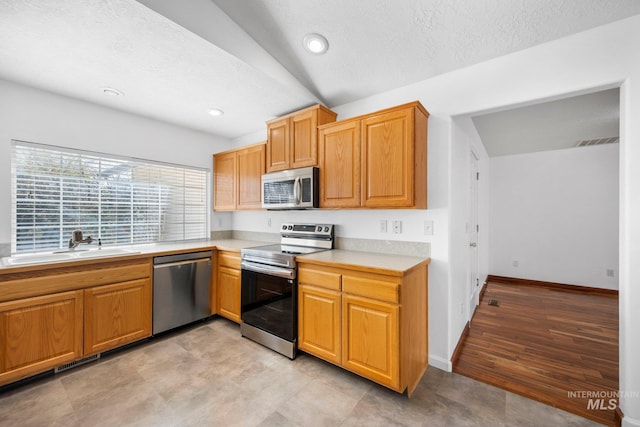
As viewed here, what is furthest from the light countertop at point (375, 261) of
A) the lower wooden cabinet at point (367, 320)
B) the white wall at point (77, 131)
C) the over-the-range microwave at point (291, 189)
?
the white wall at point (77, 131)

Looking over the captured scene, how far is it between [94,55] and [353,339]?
2.93m

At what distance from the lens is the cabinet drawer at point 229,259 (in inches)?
119

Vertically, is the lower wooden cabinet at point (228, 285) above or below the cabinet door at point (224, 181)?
below

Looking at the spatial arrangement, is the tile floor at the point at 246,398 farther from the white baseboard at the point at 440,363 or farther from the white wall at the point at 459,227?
the white wall at the point at 459,227

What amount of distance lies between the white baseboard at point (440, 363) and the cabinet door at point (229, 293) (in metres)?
2.02

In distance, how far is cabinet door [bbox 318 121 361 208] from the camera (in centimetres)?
239

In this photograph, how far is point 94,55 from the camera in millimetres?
2000

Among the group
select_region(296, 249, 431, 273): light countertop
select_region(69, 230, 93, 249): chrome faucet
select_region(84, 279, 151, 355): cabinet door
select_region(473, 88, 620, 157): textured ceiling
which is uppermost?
select_region(473, 88, 620, 157): textured ceiling

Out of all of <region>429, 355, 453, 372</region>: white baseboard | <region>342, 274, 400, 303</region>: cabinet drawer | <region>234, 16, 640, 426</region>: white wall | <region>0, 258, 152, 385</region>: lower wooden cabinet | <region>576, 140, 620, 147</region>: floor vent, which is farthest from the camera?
<region>576, 140, 620, 147</region>: floor vent

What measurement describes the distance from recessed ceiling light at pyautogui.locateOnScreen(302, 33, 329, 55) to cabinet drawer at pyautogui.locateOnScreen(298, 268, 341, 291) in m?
1.78

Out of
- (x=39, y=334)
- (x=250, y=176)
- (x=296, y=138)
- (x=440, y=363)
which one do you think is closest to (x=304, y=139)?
(x=296, y=138)

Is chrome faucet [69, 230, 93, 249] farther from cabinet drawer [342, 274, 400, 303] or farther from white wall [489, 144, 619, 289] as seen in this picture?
white wall [489, 144, 619, 289]

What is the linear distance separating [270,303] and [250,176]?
1.63 metres

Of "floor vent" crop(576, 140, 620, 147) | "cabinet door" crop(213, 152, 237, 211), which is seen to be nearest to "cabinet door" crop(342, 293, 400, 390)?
"cabinet door" crop(213, 152, 237, 211)
